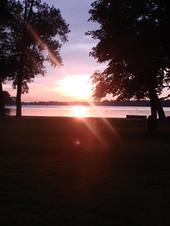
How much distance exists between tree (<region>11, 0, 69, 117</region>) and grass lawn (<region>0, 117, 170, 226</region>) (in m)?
27.6

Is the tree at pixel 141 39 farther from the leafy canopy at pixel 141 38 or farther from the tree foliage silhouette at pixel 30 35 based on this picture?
the tree foliage silhouette at pixel 30 35

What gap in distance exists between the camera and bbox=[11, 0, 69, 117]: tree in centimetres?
4619

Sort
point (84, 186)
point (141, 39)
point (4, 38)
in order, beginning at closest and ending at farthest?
point (84, 186) → point (141, 39) → point (4, 38)

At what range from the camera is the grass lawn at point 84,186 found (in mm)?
8798

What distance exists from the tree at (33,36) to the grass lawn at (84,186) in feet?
90.5

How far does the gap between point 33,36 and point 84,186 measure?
120 feet

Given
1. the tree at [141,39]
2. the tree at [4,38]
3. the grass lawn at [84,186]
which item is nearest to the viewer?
the grass lawn at [84,186]

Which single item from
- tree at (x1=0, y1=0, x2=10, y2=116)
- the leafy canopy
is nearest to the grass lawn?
the leafy canopy

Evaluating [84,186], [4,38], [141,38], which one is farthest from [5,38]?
[84,186]

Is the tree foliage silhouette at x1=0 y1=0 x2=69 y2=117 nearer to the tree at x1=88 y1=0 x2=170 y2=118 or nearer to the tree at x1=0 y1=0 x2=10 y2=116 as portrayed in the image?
the tree at x1=0 y1=0 x2=10 y2=116

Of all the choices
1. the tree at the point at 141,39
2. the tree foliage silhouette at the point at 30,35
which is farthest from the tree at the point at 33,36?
the tree at the point at 141,39

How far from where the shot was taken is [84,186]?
37.3ft

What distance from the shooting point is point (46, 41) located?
47.8m

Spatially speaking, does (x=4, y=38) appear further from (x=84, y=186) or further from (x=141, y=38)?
(x=84, y=186)
